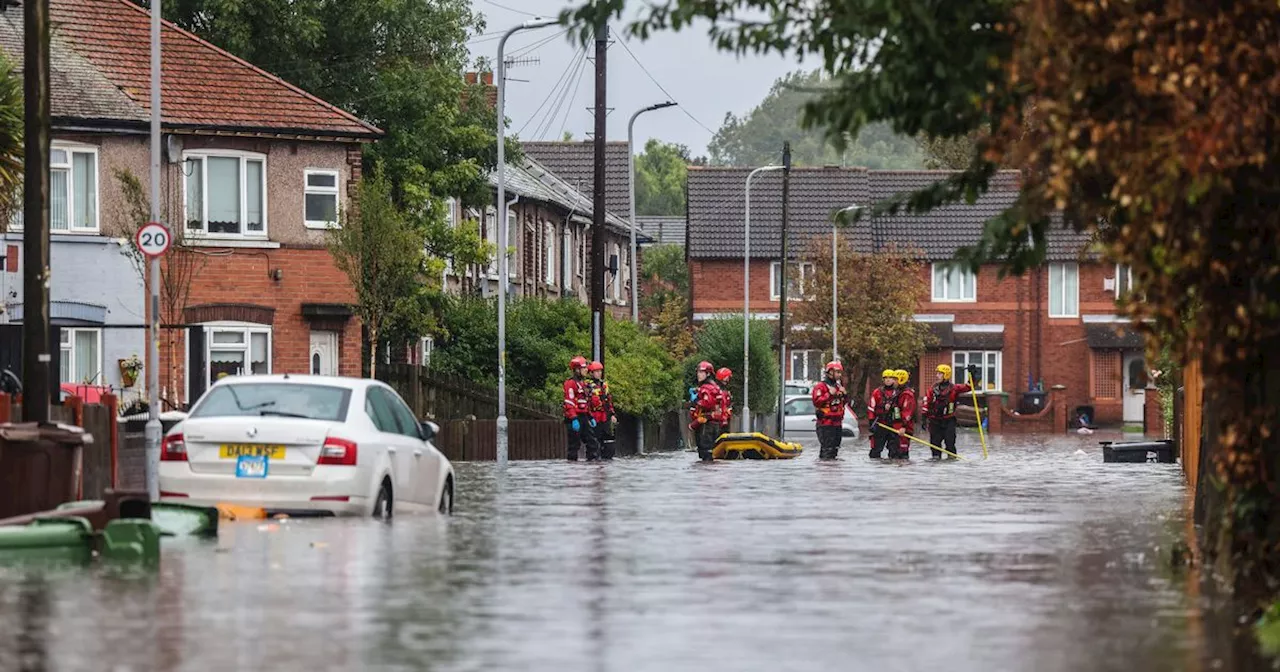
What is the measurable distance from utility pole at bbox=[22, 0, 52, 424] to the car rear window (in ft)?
5.55

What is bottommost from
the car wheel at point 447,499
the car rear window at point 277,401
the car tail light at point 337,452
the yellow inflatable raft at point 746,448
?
the yellow inflatable raft at point 746,448

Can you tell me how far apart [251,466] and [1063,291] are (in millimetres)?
67608

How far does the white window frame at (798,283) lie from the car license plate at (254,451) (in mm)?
59599

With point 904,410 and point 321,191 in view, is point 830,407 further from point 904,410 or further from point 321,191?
point 321,191

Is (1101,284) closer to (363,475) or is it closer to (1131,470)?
(1131,470)

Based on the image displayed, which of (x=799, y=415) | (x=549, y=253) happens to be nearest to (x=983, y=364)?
(x=799, y=415)

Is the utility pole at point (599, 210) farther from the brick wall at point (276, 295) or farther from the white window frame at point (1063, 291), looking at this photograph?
the white window frame at point (1063, 291)

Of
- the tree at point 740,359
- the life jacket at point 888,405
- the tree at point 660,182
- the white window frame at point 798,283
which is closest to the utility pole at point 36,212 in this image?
the life jacket at point 888,405

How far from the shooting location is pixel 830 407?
42.2m

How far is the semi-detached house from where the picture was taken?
136 feet

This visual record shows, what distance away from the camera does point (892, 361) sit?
81.2 m

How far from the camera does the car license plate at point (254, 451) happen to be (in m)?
20.4

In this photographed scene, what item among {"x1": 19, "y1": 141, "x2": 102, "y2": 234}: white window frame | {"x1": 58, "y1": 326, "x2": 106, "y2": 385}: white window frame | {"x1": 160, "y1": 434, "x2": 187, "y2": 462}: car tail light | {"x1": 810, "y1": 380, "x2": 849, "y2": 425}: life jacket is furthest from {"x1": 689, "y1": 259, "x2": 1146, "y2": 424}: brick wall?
{"x1": 160, "y1": 434, "x2": 187, "y2": 462}: car tail light

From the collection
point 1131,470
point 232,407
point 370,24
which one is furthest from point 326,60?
point 232,407
